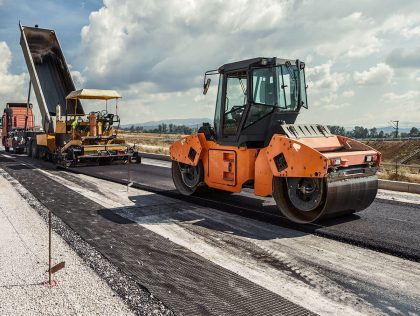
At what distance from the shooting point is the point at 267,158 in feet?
22.0

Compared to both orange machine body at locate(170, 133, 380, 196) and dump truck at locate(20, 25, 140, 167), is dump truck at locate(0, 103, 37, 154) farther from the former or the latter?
orange machine body at locate(170, 133, 380, 196)

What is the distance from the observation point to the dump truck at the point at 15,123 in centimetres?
2379

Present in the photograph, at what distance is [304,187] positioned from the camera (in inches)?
250

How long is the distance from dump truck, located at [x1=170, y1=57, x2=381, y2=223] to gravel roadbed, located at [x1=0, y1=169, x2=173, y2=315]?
3.24m

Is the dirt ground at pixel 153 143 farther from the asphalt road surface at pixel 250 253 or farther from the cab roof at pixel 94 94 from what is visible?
the asphalt road surface at pixel 250 253

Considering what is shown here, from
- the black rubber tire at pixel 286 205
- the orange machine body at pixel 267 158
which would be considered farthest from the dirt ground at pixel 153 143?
the black rubber tire at pixel 286 205

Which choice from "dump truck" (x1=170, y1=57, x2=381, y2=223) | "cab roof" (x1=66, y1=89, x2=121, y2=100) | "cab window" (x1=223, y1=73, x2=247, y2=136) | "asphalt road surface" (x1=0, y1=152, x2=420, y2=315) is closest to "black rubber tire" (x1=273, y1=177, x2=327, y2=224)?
"dump truck" (x1=170, y1=57, x2=381, y2=223)

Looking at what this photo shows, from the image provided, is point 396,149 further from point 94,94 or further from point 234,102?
point 234,102

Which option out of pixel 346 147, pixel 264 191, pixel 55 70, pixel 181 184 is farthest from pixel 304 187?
pixel 55 70

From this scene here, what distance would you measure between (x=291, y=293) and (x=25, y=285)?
110 inches

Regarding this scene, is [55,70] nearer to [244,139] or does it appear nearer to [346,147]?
[244,139]

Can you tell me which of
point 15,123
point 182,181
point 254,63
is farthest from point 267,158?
point 15,123

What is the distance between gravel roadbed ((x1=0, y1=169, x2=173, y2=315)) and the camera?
3555mm

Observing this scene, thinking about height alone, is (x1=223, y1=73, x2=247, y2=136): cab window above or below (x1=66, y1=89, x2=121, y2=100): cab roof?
below
